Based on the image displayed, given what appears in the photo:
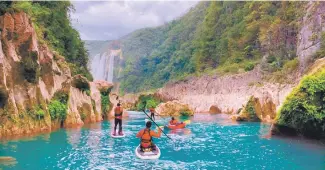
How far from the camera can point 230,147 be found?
60.5ft

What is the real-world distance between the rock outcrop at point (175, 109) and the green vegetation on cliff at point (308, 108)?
2924cm

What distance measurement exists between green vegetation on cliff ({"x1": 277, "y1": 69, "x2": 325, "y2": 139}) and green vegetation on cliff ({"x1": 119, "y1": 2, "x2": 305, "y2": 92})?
37558 mm

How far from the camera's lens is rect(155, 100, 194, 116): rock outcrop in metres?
48.9

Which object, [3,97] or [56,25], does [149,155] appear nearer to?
[3,97]

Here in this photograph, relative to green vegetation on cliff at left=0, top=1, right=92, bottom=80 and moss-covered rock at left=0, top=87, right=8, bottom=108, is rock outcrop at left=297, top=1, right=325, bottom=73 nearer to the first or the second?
green vegetation on cliff at left=0, top=1, right=92, bottom=80

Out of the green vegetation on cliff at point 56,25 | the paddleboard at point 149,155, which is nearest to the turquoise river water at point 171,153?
the paddleboard at point 149,155

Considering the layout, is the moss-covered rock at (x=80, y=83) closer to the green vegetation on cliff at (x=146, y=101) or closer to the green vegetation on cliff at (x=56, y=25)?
the green vegetation on cliff at (x=56, y=25)

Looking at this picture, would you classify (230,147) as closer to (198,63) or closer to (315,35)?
(315,35)

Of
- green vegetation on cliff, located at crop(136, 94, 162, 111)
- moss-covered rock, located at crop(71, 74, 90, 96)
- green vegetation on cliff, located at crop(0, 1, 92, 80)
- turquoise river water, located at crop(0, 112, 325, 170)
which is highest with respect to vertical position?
green vegetation on cliff, located at crop(0, 1, 92, 80)

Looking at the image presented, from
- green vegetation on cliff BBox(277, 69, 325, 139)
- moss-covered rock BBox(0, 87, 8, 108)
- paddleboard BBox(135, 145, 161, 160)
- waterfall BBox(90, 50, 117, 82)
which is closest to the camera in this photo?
paddleboard BBox(135, 145, 161, 160)

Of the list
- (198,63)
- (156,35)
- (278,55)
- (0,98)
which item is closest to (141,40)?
(156,35)

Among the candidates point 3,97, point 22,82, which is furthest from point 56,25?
point 3,97

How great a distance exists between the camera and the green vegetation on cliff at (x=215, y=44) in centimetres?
5988

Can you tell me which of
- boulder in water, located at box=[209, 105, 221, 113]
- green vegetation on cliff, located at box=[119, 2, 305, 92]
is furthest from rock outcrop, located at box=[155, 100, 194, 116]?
green vegetation on cliff, located at box=[119, 2, 305, 92]
